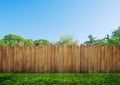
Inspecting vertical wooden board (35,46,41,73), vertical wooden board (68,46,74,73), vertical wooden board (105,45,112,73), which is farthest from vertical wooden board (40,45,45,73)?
vertical wooden board (105,45,112,73)

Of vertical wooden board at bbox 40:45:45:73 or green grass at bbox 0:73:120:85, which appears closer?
green grass at bbox 0:73:120:85

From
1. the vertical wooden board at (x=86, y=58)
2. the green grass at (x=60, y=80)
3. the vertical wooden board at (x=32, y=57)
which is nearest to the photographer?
the green grass at (x=60, y=80)

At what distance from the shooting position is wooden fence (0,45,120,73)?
1564 centimetres

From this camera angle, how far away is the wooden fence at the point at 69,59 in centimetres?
1564

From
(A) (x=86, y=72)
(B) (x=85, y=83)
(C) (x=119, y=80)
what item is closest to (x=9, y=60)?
(A) (x=86, y=72)

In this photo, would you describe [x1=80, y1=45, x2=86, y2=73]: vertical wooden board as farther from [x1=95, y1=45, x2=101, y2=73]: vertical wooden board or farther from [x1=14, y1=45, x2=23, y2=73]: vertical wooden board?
[x1=14, y1=45, x2=23, y2=73]: vertical wooden board

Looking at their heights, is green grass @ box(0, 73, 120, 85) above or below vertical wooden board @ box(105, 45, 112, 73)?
below

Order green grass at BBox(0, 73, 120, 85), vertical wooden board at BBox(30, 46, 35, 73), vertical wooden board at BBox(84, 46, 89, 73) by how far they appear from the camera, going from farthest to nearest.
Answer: vertical wooden board at BBox(30, 46, 35, 73) → vertical wooden board at BBox(84, 46, 89, 73) → green grass at BBox(0, 73, 120, 85)

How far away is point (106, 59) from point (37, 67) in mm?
4027

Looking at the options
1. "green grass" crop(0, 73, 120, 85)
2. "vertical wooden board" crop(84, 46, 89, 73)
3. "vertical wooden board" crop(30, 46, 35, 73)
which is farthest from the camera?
"vertical wooden board" crop(30, 46, 35, 73)

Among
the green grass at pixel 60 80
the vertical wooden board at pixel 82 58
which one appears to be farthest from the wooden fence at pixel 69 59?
the green grass at pixel 60 80

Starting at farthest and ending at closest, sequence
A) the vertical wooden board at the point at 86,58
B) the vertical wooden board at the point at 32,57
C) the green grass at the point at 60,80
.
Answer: the vertical wooden board at the point at 32,57
the vertical wooden board at the point at 86,58
the green grass at the point at 60,80

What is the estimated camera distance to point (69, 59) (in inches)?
617

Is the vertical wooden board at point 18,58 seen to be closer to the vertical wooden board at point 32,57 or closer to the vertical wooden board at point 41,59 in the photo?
the vertical wooden board at point 32,57
